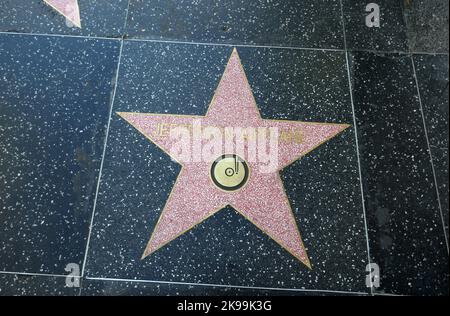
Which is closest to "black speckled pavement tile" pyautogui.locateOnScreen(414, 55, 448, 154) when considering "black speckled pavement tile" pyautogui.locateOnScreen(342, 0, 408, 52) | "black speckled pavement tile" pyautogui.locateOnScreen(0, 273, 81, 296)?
"black speckled pavement tile" pyautogui.locateOnScreen(342, 0, 408, 52)

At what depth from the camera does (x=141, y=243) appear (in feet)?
4.54

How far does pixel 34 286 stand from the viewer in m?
1.34

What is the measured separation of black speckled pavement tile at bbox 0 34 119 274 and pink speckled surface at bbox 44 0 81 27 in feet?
0.39

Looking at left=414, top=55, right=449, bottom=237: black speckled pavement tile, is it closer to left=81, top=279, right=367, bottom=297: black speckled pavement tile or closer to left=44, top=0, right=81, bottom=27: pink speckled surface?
left=81, top=279, right=367, bottom=297: black speckled pavement tile

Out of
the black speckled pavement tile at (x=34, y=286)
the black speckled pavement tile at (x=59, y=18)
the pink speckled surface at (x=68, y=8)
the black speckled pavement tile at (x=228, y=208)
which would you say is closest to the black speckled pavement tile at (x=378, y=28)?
the black speckled pavement tile at (x=228, y=208)

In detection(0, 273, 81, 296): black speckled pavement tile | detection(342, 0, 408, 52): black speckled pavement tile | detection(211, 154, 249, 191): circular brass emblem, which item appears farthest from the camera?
detection(342, 0, 408, 52): black speckled pavement tile

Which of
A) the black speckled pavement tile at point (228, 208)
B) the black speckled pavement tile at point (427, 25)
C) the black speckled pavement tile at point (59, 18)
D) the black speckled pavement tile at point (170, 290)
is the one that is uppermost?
the black speckled pavement tile at point (59, 18)

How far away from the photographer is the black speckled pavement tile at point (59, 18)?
5.65ft

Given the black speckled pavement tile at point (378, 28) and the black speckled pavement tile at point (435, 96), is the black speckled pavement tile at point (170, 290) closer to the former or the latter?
the black speckled pavement tile at point (435, 96)

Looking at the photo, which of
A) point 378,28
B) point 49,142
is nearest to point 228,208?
point 49,142

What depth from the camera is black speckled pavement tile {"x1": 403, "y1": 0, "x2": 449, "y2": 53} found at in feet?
5.16

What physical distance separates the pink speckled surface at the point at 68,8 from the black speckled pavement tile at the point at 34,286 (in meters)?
1.15

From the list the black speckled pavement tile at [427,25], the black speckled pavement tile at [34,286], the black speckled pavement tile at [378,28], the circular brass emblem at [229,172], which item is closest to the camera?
the black speckled pavement tile at [34,286]
